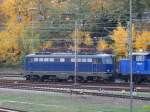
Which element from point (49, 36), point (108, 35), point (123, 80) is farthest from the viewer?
point (49, 36)

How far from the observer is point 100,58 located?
4838 cm

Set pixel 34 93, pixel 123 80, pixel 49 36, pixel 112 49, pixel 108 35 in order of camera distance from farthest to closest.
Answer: pixel 49 36
pixel 108 35
pixel 112 49
pixel 123 80
pixel 34 93

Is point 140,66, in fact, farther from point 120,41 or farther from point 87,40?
point 87,40

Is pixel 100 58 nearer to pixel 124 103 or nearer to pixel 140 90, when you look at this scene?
pixel 140 90

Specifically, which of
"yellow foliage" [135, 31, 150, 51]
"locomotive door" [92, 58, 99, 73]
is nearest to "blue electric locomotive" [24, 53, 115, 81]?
"locomotive door" [92, 58, 99, 73]

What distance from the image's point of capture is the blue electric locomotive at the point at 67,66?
1885 inches

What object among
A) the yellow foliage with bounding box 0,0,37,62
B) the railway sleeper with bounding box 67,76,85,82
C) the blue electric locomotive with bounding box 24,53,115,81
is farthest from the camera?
the yellow foliage with bounding box 0,0,37,62

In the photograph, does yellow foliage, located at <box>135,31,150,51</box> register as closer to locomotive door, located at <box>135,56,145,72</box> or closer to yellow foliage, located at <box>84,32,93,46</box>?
yellow foliage, located at <box>84,32,93,46</box>

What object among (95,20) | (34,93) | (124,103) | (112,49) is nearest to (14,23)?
(95,20)

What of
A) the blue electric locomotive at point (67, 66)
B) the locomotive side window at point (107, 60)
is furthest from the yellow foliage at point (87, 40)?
the locomotive side window at point (107, 60)

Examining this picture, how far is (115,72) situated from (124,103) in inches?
781

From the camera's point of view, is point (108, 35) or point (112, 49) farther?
point (108, 35)

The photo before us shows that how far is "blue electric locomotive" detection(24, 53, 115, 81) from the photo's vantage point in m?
47.9

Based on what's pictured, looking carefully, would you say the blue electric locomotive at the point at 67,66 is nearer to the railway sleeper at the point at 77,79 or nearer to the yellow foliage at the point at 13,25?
the railway sleeper at the point at 77,79
